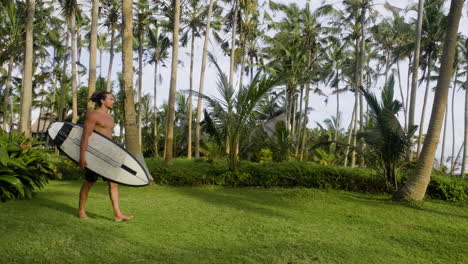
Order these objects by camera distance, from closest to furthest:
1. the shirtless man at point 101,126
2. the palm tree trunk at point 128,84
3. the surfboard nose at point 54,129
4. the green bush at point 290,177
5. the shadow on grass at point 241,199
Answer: the shirtless man at point 101,126, the surfboard nose at point 54,129, the shadow on grass at point 241,199, the green bush at point 290,177, the palm tree trunk at point 128,84

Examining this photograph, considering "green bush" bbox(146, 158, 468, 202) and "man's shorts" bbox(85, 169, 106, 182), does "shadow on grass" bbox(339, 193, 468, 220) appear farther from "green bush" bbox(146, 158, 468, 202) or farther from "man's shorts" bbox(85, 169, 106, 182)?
"man's shorts" bbox(85, 169, 106, 182)

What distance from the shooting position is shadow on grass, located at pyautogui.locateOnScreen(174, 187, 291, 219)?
5.46 m

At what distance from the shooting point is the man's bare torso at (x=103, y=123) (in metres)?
4.11

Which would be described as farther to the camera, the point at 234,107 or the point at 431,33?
the point at 431,33

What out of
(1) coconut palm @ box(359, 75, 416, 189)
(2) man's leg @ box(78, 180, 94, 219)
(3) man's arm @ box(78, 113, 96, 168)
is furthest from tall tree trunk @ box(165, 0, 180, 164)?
(3) man's arm @ box(78, 113, 96, 168)

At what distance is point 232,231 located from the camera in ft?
13.2

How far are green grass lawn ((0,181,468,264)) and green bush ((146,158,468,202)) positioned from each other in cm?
110

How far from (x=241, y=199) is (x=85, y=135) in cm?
341

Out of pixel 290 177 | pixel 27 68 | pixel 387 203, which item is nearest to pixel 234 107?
pixel 290 177

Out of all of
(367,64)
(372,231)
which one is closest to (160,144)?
(367,64)

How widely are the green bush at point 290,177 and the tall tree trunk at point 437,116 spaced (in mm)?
936

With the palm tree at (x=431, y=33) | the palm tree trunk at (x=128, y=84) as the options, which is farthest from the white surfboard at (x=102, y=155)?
the palm tree at (x=431, y=33)

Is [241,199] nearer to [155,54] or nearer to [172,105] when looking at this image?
[172,105]

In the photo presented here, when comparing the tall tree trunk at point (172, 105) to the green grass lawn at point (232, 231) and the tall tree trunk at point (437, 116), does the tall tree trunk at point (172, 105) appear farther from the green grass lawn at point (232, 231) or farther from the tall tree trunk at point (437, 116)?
the tall tree trunk at point (437, 116)
